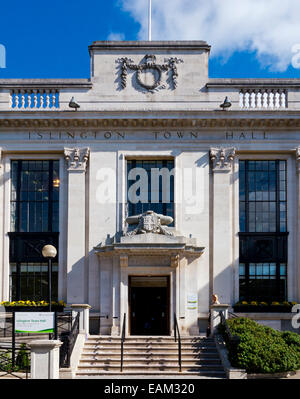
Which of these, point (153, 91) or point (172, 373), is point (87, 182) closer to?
point (153, 91)

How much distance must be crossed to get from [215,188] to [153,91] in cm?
539

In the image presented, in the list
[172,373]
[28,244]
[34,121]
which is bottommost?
[172,373]

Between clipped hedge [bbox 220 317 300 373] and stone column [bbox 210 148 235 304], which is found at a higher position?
stone column [bbox 210 148 235 304]

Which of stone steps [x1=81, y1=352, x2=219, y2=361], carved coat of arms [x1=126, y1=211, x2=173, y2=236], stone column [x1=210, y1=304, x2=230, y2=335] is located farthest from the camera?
carved coat of arms [x1=126, y1=211, x2=173, y2=236]

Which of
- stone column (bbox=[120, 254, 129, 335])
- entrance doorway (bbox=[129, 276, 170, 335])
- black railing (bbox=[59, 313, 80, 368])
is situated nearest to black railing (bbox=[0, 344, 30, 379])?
black railing (bbox=[59, 313, 80, 368])

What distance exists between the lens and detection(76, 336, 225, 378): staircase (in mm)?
20750

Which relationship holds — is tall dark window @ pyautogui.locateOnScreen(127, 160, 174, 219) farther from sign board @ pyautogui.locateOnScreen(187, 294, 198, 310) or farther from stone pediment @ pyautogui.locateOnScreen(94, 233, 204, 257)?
sign board @ pyautogui.locateOnScreen(187, 294, 198, 310)

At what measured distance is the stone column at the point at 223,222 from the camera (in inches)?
1058

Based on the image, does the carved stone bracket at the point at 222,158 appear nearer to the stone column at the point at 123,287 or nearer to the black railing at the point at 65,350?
the stone column at the point at 123,287

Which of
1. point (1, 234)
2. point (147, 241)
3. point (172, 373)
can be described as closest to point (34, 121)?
point (1, 234)

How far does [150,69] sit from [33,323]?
13.7m

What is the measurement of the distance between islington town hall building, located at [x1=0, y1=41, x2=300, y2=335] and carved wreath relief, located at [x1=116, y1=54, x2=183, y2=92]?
5 centimetres

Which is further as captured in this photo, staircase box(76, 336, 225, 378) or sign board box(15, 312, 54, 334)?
staircase box(76, 336, 225, 378)

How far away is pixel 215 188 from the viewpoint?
1085 inches
